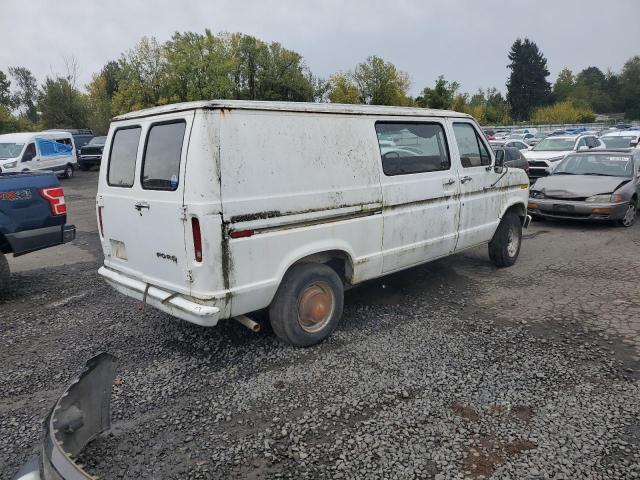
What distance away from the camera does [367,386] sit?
3646 mm

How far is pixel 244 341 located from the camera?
4488mm

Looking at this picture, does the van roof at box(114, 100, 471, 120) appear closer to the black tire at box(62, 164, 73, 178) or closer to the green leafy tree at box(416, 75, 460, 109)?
the black tire at box(62, 164, 73, 178)

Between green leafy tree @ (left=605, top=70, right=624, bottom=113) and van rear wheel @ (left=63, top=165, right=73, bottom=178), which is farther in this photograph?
green leafy tree @ (left=605, top=70, right=624, bottom=113)

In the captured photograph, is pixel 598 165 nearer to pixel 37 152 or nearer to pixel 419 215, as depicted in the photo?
pixel 419 215

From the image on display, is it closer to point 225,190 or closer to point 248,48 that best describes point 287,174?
point 225,190

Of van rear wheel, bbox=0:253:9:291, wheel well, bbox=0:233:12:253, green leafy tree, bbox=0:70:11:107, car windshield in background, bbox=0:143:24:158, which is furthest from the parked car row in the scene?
green leafy tree, bbox=0:70:11:107

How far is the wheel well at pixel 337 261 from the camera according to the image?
4.38 m

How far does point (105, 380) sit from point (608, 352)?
414cm

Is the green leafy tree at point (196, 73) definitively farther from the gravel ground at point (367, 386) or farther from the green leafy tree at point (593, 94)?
the green leafy tree at point (593, 94)

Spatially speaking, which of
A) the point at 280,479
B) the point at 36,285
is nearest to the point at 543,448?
the point at 280,479

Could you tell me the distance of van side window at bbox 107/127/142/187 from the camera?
4.26 metres

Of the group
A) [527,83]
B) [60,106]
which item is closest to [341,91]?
[60,106]

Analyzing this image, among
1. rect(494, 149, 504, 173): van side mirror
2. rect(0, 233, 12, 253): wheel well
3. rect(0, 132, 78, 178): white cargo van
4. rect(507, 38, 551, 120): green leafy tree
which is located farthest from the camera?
rect(507, 38, 551, 120): green leafy tree

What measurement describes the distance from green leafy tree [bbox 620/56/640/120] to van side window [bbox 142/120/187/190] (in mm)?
85631
